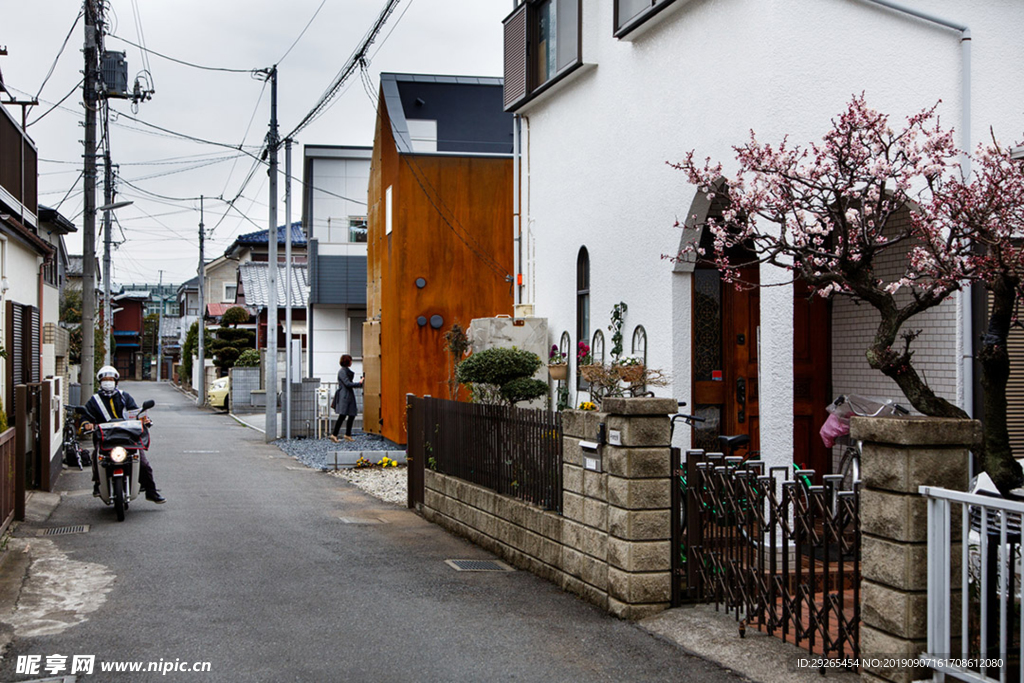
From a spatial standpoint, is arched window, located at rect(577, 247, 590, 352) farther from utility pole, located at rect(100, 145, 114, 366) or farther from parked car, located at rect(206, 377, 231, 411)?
parked car, located at rect(206, 377, 231, 411)

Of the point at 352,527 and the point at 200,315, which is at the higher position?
the point at 200,315

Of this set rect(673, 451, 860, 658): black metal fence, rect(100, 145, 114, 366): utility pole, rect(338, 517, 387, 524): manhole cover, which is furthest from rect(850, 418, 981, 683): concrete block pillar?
rect(100, 145, 114, 366): utility pole

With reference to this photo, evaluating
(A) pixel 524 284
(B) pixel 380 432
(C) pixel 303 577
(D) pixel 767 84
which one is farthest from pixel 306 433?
(D) pixel 767 84

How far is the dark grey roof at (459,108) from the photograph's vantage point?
2341 cm

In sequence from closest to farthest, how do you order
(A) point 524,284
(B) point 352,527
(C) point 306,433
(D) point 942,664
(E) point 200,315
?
1. (D) point 942,664
2. (B) point 352,527
3. (A) point 524,284
4. (C) point 306,433
5. (E) point 200,315

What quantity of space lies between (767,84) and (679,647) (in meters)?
4.86

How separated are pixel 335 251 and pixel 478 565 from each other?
2438cm

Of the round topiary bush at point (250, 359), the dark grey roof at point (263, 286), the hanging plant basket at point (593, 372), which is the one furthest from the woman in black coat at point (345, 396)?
the round topiary bush at point (250, 359)

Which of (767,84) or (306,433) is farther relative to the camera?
(306,433)

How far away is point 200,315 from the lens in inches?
1794

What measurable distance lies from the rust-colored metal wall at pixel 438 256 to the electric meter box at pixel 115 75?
233 inches

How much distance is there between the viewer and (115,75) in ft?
72.2

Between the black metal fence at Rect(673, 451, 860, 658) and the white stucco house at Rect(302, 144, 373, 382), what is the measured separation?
2592 cm

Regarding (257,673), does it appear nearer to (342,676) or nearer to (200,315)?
(342,676)
